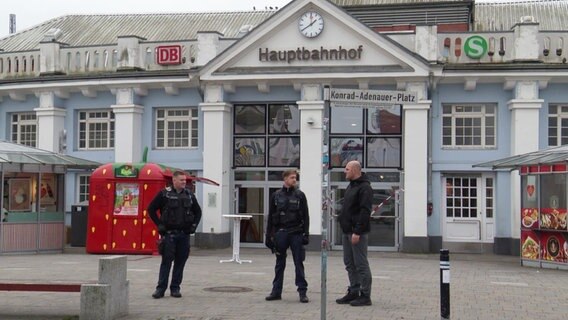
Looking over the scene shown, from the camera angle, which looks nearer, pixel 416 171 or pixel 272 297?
pixel 272 297

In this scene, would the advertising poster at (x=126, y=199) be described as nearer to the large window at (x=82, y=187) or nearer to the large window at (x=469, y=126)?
the large window at (x=82, y=187)

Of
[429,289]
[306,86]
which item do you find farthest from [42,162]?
[429,289]

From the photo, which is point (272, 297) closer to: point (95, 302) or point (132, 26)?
point (95, 302)

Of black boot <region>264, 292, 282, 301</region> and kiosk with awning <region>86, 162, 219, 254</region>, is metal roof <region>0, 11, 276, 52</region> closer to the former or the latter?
kiosk with awning <region>86, 162, 219, 254</region>

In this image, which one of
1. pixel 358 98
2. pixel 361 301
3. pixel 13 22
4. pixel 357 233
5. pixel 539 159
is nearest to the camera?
pixel 358 98

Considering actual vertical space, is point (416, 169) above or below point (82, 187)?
above

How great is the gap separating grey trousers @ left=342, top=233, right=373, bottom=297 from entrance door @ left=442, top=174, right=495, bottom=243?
12.1m

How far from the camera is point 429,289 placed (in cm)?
1304

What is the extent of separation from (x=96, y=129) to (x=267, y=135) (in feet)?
19.0

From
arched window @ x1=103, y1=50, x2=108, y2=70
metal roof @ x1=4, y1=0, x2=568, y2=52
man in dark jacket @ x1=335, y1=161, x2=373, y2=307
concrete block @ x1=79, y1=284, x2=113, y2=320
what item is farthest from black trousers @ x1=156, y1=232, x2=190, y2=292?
metal roof @ x1=4, y1=0, x2=568, y2=52

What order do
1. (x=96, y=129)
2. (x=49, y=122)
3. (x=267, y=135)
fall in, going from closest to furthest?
(x=267, y=135) → (x=49, y=122) → (x=96, y=129)

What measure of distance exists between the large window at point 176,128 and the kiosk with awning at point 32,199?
316 cm

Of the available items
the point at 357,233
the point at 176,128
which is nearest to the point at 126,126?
the point at 176,128

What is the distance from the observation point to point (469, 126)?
22.8m
